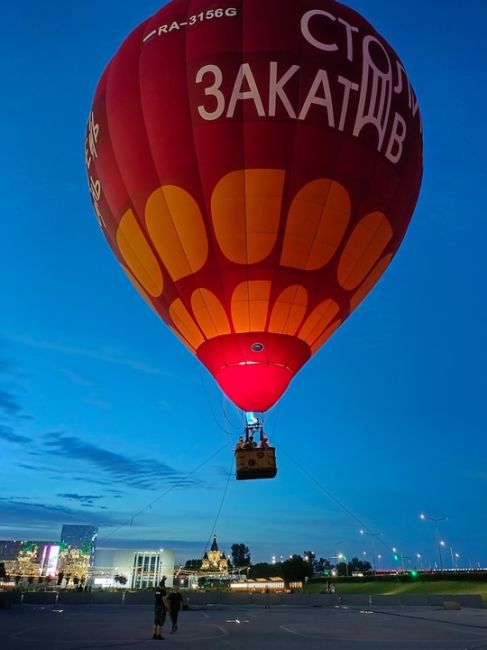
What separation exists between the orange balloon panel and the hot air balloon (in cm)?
4

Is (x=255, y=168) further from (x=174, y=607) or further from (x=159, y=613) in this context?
(x=174, y=607)

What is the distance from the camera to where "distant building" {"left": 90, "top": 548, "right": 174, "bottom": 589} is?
62.0m

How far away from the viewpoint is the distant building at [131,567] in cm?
6203

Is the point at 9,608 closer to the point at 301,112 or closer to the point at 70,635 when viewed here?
the point at 70,635

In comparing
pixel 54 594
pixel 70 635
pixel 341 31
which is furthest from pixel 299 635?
pixel 54 594

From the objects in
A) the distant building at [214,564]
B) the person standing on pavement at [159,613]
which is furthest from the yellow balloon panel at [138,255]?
the distant building at [214,564]

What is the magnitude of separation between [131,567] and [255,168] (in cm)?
5919

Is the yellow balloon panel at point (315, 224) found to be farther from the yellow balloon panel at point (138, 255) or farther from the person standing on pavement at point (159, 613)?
the person standing on pavement at point (159, 613)

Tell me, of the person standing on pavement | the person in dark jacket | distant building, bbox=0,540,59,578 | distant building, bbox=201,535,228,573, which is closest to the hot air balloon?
the person standing on pavement

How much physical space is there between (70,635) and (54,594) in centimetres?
1864

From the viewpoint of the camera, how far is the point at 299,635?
13391 millimetres

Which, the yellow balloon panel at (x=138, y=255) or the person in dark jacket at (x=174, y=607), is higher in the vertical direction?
the yellow balloon panel at (x=138, y=255)

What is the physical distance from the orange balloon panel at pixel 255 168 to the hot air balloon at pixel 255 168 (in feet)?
0.13

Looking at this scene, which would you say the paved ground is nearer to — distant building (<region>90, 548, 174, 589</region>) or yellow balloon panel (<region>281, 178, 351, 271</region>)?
yellow balloon panel (<region>281, 178, 351, 271</region>)
